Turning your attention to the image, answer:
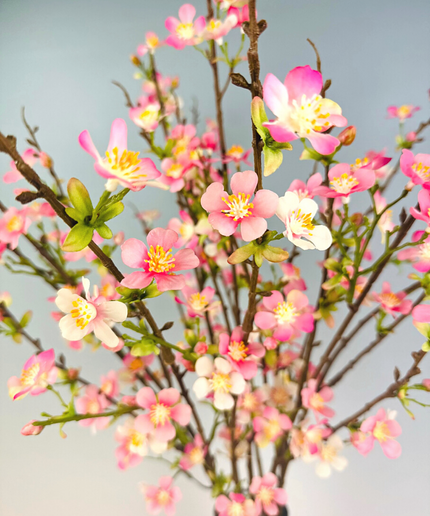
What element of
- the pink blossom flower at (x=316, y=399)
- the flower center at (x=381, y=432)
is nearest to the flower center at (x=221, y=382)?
the pink blossom flower at (x=316, y=399)

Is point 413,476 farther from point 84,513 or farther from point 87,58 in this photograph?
point 87,58

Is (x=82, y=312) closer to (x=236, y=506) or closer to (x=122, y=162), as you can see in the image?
(x=122, y=162)

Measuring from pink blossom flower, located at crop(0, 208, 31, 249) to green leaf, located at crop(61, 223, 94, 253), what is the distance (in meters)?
0.19

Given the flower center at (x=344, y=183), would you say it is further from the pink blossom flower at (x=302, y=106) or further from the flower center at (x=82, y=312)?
the flower center at (x=82, y=312)

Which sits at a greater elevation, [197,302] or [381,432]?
[197,302]

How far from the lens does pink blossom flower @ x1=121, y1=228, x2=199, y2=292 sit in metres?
0.32

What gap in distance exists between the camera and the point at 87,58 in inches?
32.3

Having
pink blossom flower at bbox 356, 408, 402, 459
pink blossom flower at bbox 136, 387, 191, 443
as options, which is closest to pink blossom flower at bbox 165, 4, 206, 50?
pink blossom flower at bbox 136, 387, 191, 443

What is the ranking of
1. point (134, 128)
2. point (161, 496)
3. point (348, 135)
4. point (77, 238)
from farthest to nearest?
point (134, 128) < point (161, 496) < point (348, 135) < point (77, 238)

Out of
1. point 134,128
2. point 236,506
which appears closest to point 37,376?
point 236,506

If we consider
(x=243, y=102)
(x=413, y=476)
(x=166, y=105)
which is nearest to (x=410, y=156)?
(x=166, y=105)

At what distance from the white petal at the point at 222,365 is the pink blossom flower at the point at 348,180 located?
0.22 meters

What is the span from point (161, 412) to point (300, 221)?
0.32m

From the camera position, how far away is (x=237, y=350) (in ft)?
1.39
